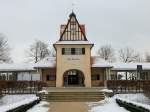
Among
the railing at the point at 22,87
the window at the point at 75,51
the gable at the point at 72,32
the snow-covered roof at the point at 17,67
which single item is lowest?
the railing at the point at 22,87

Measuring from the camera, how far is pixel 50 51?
7775cm

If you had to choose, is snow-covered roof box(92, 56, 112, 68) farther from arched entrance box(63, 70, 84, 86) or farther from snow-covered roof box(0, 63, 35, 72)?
snow-covered roof box(0, 63, 35, 72)

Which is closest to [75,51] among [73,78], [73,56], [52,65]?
[73,56]

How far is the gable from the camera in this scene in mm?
43906

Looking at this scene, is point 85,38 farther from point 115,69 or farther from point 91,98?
point 91,98


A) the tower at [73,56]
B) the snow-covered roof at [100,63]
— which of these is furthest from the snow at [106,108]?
the snow-covered roof at [100,63]

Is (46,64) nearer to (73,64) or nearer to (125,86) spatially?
(73,64)

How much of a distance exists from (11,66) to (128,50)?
42.7 metres

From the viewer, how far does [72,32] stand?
145 ft

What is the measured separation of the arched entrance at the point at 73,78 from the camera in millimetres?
45625

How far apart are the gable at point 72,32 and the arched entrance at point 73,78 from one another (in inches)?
163

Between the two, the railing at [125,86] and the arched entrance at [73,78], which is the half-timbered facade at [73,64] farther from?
the railing at [125,86]

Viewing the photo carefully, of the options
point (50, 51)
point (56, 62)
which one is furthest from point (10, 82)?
point (50, 51)

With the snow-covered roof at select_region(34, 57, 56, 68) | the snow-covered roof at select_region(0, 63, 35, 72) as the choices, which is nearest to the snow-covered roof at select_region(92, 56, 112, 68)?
the snow-covered roof at select_region(34, 57, 56, 68)
